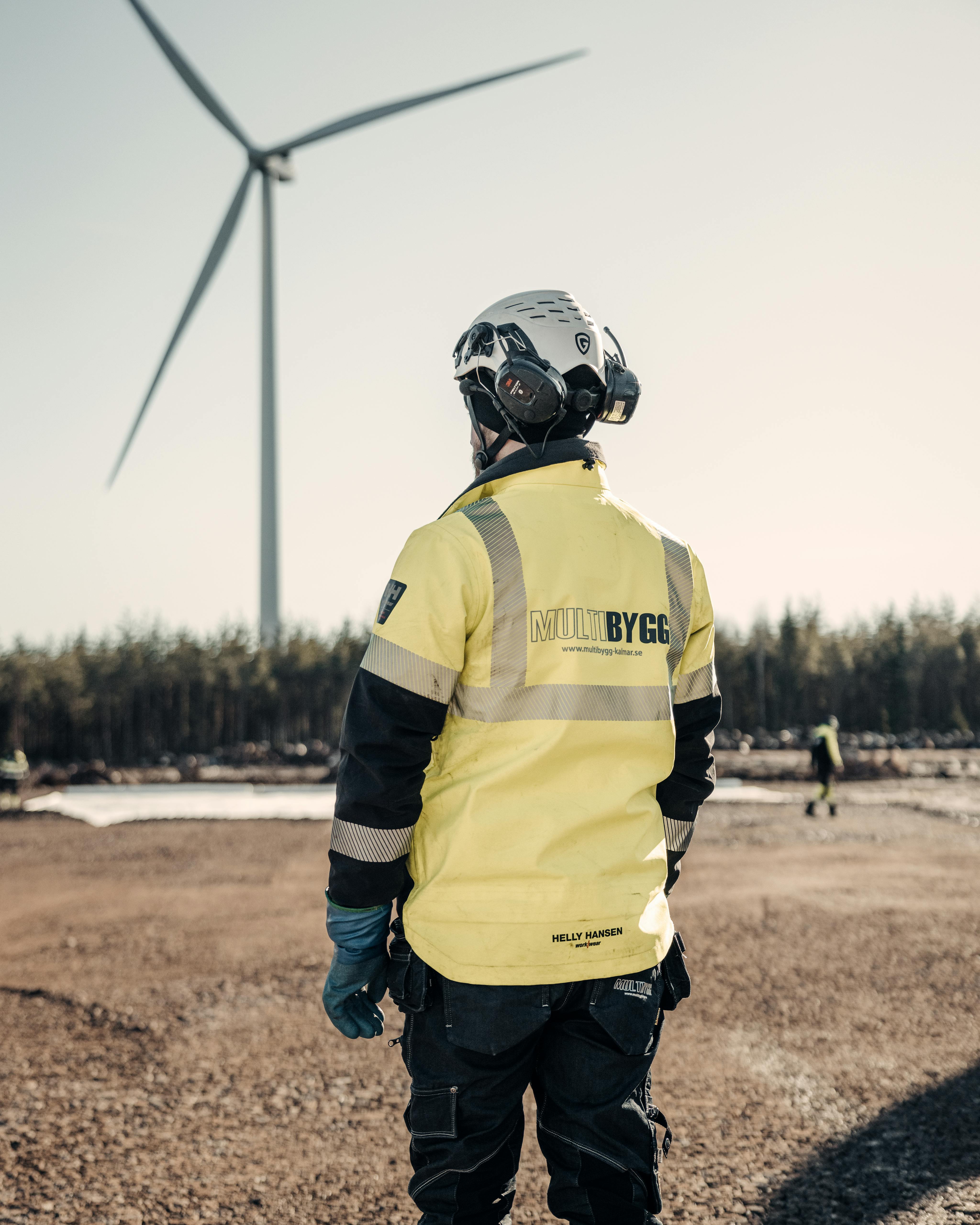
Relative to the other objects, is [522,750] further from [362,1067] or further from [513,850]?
[362,1067]

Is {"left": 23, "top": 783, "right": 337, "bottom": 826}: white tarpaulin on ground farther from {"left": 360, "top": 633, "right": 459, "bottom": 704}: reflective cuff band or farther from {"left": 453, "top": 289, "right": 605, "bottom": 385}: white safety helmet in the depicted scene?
{"left": 360, "top": 633, "right": 459, "bottom": 704}: reflective cuff band

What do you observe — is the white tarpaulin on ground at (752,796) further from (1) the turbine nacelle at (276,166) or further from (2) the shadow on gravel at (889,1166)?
(1) the turbine nacelle at (276,166)

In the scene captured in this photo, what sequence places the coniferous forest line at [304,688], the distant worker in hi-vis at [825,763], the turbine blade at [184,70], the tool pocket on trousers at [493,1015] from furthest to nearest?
the coniferous forest line at [304,688] < the turbine blade at [184,70] < the distant worker in hi-vis at [825,763] < the tool pocket on trousers at [493,1015]

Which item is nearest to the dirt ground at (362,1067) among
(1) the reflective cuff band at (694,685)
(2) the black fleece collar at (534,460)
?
(1) the reflective cuff band at (694,685)

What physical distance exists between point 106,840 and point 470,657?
12507mm

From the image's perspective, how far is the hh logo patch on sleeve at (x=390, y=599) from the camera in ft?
6.22

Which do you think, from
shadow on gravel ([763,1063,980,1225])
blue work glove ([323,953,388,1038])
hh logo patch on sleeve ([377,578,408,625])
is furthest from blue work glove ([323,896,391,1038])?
shadow on gravel ([763,1063,980,1225])

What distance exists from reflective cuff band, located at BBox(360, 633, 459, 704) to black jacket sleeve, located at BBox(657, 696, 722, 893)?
73 centimetres

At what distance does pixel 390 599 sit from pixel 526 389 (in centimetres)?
60

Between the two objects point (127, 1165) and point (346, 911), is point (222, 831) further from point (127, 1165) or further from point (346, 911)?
point (346, 911)

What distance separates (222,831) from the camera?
13.8m

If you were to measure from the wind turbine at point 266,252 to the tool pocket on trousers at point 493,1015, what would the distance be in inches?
927

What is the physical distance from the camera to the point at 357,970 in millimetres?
2027

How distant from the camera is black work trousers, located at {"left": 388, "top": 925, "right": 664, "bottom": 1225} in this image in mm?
1813
